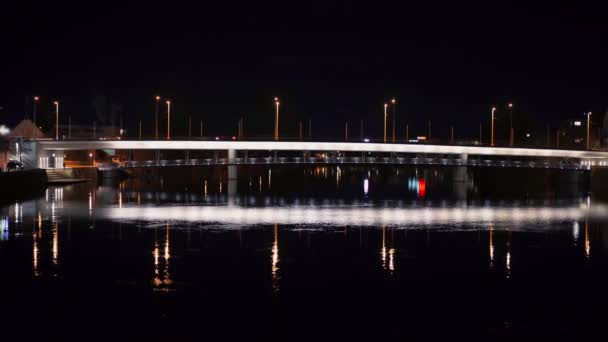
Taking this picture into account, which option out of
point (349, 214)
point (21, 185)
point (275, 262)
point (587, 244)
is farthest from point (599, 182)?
point (21, 185)

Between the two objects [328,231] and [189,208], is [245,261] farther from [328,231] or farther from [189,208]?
[189,208]

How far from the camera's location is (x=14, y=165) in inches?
2840

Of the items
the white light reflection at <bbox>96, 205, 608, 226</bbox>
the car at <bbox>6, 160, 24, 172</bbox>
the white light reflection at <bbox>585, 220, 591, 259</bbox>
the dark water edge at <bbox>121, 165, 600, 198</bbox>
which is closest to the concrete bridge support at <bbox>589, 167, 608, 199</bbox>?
the dark water edge at <bbox>121, 165, 600, 198</bbox>

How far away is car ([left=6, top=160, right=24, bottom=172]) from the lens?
7138 centimetres

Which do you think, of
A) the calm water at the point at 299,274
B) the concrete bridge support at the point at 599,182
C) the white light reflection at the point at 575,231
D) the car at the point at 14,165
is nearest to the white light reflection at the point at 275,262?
the calm water at the point at 299,274

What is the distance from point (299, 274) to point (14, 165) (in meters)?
52.8

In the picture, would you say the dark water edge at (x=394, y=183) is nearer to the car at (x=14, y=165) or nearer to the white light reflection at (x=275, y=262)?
the car at (x=14, y=165)

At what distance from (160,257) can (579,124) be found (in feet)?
377

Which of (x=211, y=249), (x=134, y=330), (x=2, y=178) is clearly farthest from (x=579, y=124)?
(x=134, y=330)

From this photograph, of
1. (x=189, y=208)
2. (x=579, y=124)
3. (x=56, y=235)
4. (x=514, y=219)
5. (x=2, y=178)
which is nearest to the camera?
(x=56, y=235)

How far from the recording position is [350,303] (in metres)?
22.8

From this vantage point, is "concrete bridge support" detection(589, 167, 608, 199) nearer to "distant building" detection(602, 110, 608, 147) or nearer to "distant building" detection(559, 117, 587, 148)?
"distant building" detection(602, 110, 608, 147)

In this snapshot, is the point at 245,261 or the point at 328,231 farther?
the point at 328,231

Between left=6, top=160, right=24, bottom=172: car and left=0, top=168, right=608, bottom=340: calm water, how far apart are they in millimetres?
20047
